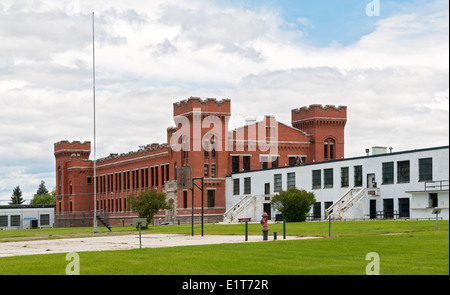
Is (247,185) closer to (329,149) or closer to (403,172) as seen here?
(329,149)

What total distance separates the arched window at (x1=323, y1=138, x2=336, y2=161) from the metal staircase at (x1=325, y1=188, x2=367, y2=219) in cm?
2719

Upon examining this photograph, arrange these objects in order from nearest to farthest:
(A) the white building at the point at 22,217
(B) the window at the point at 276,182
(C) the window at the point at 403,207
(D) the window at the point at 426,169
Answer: (D) the window at the point at 426,169 → (C) the window at the point at 403,207 → (B) the window at the point at 276,182 → (A) the white building at the point at 22,217

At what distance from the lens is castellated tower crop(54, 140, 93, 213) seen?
126812mm

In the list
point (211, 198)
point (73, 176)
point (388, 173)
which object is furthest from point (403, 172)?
point (73, 176)

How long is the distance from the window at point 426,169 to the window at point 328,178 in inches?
536

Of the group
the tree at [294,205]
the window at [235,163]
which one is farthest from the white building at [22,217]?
the tree at [294,205]

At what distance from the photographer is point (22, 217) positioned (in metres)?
124

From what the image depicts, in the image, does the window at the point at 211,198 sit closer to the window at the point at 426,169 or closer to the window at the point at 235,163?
the window at the point at 235,163

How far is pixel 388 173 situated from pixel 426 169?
207 inches

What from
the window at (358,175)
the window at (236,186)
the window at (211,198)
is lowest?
the window at (211,198)

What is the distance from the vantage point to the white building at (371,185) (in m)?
60.1

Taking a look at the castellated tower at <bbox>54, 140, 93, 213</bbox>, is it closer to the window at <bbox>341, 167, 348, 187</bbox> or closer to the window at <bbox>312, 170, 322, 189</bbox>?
the window at <bbox>312, 170, 322, 189</bbox>

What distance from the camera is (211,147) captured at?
90000 millimetres

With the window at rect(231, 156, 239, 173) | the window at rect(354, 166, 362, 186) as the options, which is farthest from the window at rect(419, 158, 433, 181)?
the window at rect(231, 156, 239, 173)
